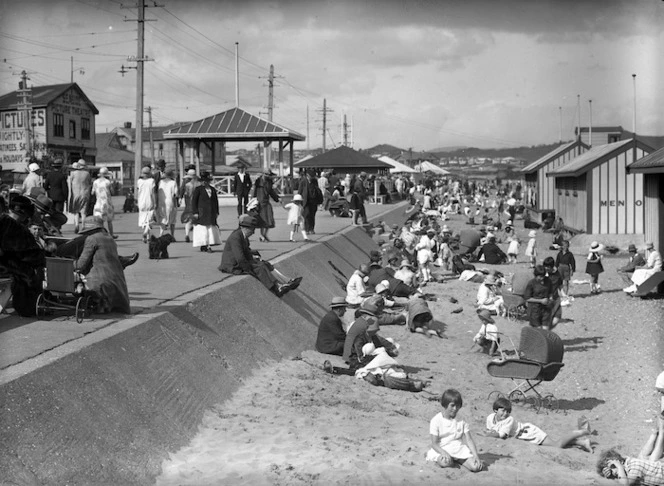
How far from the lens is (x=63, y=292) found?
9.34 meters

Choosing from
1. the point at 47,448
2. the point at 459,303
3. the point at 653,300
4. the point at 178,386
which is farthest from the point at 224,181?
the point at 47,448

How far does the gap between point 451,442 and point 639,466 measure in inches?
62.9

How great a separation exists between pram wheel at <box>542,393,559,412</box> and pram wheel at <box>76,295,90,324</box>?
557 cm

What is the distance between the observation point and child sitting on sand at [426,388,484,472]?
773 cm

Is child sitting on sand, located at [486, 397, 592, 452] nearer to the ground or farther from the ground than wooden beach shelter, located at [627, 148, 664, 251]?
nearer to the ground

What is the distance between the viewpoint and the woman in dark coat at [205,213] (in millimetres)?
15852

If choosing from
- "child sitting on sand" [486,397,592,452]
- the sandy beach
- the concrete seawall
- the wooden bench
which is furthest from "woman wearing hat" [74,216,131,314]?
the wooden bench

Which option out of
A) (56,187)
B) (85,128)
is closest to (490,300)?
(56,187)

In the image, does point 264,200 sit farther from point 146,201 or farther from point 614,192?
point 614,192

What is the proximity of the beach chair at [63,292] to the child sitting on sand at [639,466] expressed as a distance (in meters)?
5.26

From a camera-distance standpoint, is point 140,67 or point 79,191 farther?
point 140,67

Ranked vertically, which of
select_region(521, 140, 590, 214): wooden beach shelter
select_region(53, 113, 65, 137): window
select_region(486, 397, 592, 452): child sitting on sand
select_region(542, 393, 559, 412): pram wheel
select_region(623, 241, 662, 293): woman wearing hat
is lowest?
select_region(542, 393, 559, 412): pram wheel

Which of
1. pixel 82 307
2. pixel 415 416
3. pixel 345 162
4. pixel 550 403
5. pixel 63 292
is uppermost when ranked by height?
pixel 345 162

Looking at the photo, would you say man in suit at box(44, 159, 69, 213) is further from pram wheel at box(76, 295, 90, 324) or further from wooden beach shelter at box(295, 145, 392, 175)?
wooden beach shelter at box(295, 145, 392, 175)
